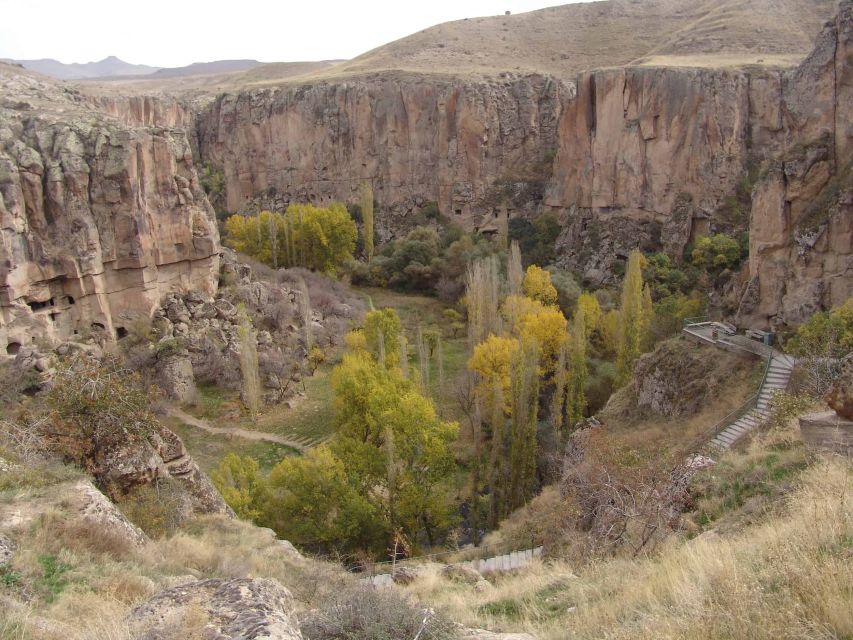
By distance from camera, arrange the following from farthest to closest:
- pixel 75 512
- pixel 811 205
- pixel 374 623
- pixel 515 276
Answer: pixel 515 276
pixel 811 205
pixel 75 512
pixel 374 623

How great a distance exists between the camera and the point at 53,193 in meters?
24.6

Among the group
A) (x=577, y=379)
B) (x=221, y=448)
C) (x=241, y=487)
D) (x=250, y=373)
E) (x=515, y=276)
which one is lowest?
(x=221, y=448)

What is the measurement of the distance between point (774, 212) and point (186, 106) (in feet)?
182

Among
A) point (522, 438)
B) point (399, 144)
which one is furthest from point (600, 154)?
point (522, 438)

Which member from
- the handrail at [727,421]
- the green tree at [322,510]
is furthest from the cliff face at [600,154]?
the green tree at [322,510]

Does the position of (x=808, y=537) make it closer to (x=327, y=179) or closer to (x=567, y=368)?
(x=567, y=368)

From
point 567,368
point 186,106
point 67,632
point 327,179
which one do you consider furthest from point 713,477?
point 186,106

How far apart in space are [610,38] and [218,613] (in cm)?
6391

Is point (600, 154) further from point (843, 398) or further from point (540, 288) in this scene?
point (843, 398)

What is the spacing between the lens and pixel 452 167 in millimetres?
49000

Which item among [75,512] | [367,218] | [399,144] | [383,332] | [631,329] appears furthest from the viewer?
[399,144]

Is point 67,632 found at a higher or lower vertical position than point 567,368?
higher

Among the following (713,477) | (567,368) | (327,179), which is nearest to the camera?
(713,477)

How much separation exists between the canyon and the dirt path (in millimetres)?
4394
